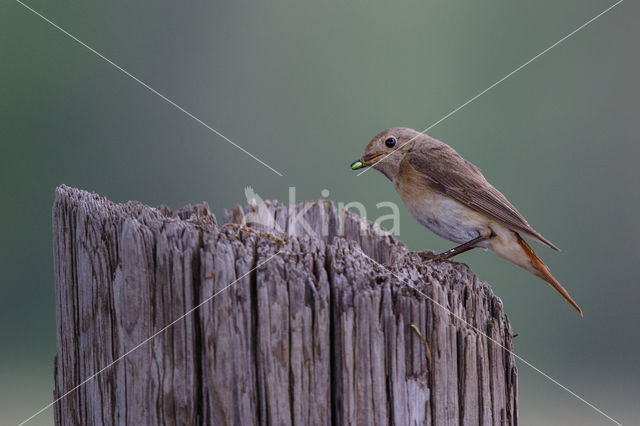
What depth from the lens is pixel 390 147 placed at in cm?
468

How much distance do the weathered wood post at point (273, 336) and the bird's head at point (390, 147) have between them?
2144 millimetres

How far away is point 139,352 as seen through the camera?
2418mm

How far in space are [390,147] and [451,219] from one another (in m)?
0.80

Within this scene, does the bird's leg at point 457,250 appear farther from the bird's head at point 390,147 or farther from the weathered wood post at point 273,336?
the weathered wood post at point 273,336

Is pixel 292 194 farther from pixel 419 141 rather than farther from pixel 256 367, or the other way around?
pixel 256 367

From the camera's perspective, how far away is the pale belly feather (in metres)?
4.16

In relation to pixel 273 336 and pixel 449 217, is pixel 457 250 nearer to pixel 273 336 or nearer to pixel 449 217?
pixel 449 217

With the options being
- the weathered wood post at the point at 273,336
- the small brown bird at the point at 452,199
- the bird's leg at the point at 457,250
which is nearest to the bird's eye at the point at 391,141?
the small brown bird at the point at 452,199

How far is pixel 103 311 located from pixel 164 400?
1.59ft

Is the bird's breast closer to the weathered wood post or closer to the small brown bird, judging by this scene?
the small brown bird

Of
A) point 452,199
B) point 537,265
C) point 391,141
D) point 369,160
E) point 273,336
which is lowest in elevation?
point 273,336

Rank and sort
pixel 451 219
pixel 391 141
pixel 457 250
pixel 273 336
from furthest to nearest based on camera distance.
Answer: pixel 391 141 < pixel 451 219 < pixel 457 250 < pixel 273 336

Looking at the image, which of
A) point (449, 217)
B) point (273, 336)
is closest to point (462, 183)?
point (449, 217)

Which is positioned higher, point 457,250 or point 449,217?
point 449,217
